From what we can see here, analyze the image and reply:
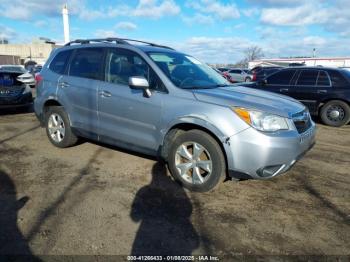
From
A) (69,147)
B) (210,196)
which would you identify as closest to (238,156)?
(210,196)

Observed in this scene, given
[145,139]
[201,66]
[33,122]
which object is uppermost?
[201,66]

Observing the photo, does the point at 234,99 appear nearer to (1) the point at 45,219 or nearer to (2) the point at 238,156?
(2) the point at 238,156

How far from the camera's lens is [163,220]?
12.2 ft

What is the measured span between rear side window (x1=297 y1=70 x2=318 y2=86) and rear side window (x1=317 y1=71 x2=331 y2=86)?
0.11 meters

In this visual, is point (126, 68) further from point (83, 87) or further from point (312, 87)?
point (312, 87)

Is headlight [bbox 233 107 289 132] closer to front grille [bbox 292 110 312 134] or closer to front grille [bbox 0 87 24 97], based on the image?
front grille [bbox 292 110 312 134]

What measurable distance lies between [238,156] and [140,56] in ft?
6.73

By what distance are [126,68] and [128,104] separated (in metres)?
0.58

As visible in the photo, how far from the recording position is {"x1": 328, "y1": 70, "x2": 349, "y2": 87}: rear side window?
378 inches

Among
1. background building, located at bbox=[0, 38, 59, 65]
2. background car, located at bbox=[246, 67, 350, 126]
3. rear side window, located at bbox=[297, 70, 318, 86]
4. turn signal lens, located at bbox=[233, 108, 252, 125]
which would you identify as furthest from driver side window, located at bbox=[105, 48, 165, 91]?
background building, located at bbox=[0, 38, 59, 65]

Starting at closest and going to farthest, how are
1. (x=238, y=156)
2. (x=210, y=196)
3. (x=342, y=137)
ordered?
(x=238, y=156) → (x=210, y=196) → (x=342, y=137)

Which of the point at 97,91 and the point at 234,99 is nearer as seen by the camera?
the point at 234,99

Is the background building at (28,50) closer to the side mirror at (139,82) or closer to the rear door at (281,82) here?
the rear door at (281,82)

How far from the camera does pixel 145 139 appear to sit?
16.1 feet
